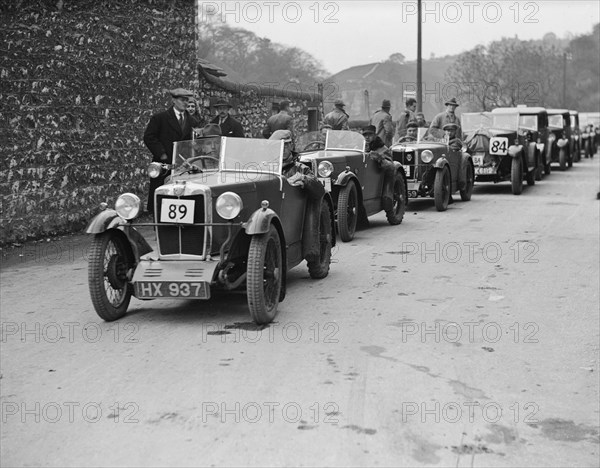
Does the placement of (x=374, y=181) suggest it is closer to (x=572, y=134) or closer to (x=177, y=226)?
(x=177, y=226)

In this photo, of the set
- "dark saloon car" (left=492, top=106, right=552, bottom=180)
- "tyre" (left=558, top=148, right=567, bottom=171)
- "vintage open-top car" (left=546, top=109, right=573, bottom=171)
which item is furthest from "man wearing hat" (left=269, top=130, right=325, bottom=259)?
"tyre" (left=558, top=148, right=567, bottom=171)

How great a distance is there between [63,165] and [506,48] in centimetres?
5421

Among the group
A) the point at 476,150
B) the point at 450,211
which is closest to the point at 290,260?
A: the point at 450,211

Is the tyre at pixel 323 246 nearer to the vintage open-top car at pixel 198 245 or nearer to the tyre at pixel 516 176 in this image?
the vintage open-top car at pixel 198 245

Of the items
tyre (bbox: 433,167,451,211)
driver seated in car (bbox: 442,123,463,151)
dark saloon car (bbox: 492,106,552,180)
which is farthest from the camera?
dark saloon car (bbox: 492,106,552,180)

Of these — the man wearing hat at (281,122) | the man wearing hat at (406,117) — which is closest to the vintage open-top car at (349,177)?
the man wearing hat at (281,122)

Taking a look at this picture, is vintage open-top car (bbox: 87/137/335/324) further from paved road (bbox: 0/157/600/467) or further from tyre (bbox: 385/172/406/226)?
tyre (bbox: 385/172/406/226)

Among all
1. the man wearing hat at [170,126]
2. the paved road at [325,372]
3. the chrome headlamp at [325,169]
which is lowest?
the paved road at [325,372]

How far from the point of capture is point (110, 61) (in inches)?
527

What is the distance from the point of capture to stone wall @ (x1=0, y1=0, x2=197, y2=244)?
37.7ft

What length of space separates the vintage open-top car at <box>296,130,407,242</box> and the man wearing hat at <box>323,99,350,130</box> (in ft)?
5.58

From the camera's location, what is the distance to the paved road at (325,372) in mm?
4613

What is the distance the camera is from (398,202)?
13.3m

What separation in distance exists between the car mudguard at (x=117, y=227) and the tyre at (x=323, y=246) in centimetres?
185
